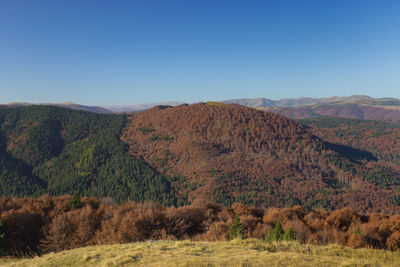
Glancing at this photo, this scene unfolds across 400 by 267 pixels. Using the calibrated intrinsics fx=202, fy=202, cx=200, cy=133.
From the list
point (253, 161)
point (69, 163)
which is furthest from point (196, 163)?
point (69, 163)

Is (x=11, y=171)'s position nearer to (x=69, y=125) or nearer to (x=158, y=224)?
(x=69, y=125)

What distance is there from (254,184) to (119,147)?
106m

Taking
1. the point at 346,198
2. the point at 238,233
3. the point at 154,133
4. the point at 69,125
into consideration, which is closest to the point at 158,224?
the point at 238,233

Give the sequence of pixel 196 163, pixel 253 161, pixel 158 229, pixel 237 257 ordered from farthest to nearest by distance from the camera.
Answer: pixel 253 161 < pixel 196 163 < pixel 158 229 < pixel 237 257

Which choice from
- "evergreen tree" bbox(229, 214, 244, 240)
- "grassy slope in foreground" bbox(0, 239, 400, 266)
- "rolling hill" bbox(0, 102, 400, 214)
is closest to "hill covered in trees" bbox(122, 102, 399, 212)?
"rolling hill" bbox(0, 102, 400, 214)

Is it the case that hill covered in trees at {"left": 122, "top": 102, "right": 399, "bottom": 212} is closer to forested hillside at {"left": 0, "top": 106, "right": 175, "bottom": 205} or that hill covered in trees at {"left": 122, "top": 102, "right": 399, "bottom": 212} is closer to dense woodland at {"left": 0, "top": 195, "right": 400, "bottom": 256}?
forested hillside at {"left": 0, "top": 106, "right": 175, "bottom": 205}

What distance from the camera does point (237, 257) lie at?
14.3 m

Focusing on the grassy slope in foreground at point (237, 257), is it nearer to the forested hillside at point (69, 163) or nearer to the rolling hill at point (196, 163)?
the rolling hill at point (196, 163)

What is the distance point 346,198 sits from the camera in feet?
390

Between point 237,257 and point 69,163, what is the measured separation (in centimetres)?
16807

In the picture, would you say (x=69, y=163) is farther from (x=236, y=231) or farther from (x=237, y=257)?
(x=237, y=257)

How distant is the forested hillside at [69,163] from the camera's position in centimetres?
12212

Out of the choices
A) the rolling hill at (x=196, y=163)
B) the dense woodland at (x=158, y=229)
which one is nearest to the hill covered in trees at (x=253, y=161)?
the rolling hill at (x=196, y=163)

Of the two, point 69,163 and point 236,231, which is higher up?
point 236,231
